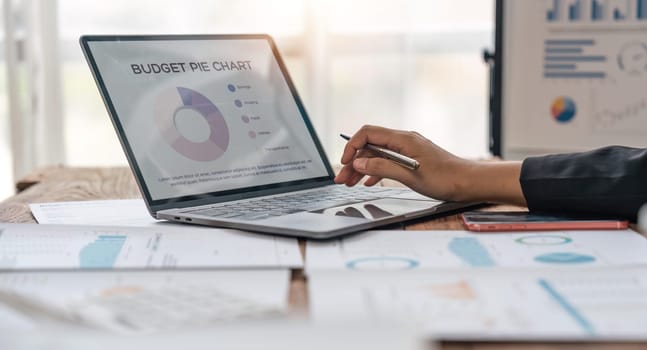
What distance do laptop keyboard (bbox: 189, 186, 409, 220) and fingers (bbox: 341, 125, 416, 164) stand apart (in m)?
0.06

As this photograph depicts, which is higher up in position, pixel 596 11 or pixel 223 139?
pixel 596 11

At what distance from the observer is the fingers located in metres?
1.16

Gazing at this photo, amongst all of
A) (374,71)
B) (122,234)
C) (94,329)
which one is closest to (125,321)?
(94,329)

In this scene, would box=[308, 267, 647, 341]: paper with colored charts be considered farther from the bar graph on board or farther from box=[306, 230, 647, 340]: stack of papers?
the bar graph on board

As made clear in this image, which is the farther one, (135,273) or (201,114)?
(201,114)

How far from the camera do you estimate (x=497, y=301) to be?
0.68m

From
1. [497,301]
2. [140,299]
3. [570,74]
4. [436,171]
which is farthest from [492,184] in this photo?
[570,74]

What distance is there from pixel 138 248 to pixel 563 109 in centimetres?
190

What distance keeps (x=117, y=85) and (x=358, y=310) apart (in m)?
0.57

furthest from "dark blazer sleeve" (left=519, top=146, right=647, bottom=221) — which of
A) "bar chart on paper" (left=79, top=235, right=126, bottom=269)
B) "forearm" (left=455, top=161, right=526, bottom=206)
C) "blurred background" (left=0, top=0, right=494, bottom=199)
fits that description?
"blurred background" (left=0, top=0, right=494, bottom=199)

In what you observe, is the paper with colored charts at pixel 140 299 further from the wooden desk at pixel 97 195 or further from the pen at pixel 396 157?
the pen at pixel 396 157

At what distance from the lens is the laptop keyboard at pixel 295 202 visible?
3.41 feet

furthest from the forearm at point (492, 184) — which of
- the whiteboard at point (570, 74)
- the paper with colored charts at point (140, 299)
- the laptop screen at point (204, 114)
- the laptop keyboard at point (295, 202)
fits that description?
the whiteboard at point (570, 74)

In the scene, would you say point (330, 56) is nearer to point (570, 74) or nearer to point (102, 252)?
point (570, 74)
